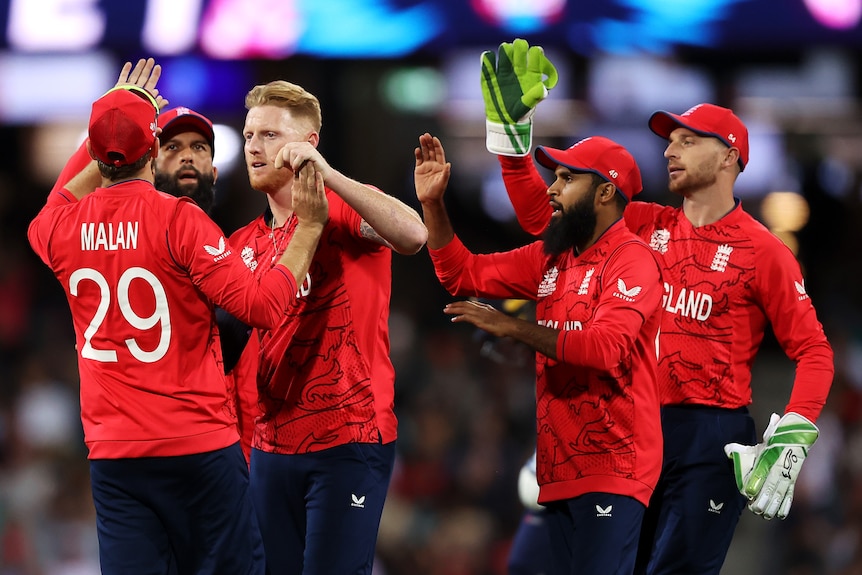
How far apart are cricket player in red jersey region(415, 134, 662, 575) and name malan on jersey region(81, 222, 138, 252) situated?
1116 mm

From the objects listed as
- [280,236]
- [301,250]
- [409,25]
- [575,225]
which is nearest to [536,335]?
[575,225]

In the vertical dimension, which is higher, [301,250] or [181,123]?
[181,123]

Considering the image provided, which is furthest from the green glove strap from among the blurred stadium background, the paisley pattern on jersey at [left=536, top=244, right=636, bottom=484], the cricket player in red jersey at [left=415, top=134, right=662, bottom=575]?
the blurred stadium background

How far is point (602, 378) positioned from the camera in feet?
13.4

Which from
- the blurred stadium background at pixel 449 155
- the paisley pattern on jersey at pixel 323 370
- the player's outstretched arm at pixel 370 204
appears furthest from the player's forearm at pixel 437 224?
the blurred stadium background at pixel 449 155

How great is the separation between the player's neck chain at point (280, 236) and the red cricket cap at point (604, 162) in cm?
95

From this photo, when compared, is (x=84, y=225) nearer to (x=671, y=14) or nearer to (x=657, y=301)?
(x=657, y=301)

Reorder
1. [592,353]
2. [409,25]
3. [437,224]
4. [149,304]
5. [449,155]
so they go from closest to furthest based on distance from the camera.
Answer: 1. [149,304]
2. [592,353]
3. [437,224]
4. [409,25]
5. [449,155]

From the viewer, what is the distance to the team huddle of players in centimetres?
360

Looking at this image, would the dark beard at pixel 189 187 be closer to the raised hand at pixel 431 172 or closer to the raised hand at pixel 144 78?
the raised hand at pixel 144 78

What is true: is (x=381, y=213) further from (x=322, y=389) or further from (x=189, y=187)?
(x=189, y=187)

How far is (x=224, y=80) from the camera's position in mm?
9328

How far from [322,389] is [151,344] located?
645mm

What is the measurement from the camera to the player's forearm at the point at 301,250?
370cm
